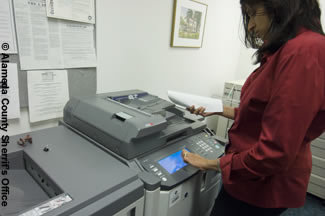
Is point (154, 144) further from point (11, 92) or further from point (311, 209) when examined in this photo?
point (311, 209)

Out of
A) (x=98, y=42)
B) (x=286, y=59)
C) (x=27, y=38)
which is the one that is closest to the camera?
(x=286, y=59)

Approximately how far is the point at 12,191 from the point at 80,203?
1.03ft

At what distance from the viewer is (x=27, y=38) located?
973mm

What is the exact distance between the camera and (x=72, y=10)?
3.52ft

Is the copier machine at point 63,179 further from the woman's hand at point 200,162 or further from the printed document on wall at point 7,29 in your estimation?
the printed document on wall at point 7,29

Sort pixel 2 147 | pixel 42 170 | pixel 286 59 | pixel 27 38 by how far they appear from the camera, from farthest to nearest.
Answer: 1. pixel 27 38
2. pixel 2 147
3. pixel 42 170
4. pixel 286 59

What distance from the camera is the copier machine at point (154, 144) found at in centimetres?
75

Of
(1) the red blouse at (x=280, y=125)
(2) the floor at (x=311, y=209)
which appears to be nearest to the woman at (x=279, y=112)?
(1) the red blouse at (x=280, y=125)

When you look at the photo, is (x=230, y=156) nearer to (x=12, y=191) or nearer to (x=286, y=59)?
(x=286, y=59)

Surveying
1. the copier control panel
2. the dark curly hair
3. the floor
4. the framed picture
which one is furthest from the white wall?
the floor

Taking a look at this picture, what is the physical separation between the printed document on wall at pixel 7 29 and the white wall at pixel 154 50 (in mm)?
412

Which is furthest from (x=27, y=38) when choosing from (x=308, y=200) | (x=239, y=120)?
(x=308, y=200)

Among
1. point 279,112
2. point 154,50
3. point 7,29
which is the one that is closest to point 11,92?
point 7,29

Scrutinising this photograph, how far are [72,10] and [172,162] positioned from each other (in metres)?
0.88
